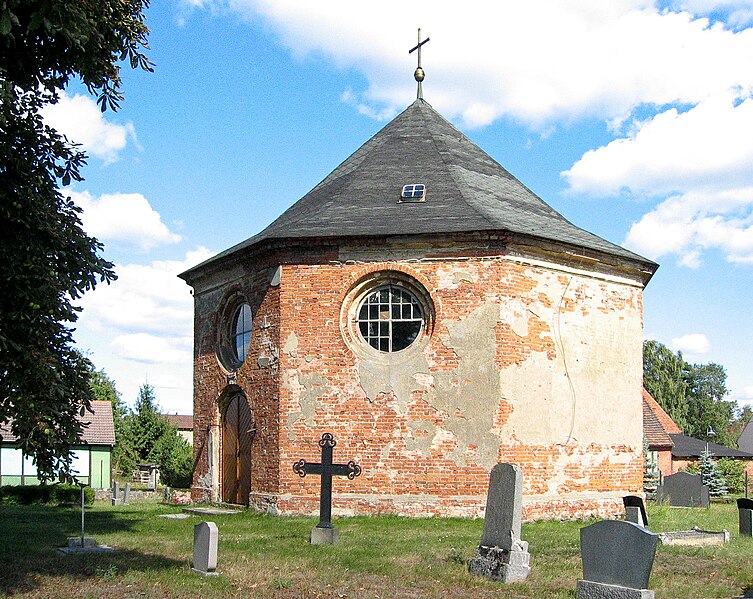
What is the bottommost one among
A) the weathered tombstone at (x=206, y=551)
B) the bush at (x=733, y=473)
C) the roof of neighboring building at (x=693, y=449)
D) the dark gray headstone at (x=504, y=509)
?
the bush at (x=733, y=473)

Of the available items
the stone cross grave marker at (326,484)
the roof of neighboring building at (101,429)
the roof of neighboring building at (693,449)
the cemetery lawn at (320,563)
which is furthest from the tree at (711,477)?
the roof of neighboring building at (101,429)

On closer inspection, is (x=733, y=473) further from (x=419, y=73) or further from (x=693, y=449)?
(x=419, y=73)

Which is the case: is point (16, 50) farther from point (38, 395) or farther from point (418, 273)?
point (418, 273)

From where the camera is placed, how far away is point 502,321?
50.9ft

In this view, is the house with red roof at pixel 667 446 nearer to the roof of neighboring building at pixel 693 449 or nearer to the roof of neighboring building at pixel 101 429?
the roof of neighboring building at pixel 693 449

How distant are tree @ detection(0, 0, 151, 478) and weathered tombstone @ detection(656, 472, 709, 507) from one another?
60.6ft

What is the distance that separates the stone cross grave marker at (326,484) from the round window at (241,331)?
518 cm

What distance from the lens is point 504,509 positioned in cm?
955

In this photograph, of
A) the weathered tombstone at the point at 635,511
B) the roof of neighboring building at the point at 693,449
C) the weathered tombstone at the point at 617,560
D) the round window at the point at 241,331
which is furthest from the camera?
the roof of neighboring building at the point at 693,449

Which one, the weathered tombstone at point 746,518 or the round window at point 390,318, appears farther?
the round window at point 390,318

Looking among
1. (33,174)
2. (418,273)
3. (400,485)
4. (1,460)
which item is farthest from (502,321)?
(1,460)

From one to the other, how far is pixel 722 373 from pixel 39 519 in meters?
72.4

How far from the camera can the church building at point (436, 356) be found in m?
15.4

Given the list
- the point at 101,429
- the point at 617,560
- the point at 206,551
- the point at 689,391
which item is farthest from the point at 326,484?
the point at 689,391
